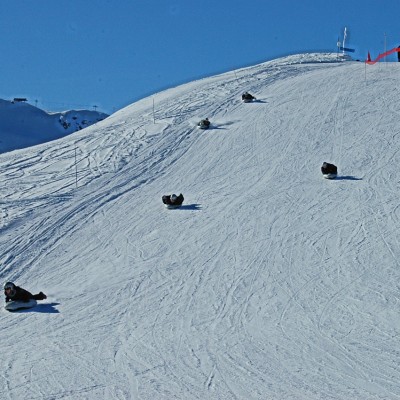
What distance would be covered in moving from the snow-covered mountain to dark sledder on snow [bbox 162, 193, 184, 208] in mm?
45379

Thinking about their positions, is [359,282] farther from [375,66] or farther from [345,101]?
[375,66]

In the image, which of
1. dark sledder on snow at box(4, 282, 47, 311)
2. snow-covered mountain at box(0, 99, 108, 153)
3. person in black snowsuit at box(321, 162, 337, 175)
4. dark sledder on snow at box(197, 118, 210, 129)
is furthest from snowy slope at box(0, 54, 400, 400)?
snow-covered mountain at box(0, 99, 108, 153)

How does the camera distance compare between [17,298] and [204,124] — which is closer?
[17,298]

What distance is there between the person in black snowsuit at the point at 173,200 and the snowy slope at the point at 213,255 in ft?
0.79

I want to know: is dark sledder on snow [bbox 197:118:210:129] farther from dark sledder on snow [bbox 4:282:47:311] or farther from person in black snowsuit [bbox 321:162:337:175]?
dark sledder on snow [bbox 4:282:47:311]

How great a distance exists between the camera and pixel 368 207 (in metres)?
19.5

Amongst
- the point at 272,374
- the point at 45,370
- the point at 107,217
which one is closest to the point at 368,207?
the point at 107,217

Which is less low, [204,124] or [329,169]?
[204,124]

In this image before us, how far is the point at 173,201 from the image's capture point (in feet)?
66.7

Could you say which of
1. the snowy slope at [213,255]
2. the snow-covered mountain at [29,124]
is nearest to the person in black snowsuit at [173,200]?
the snowy slope at [213,255]

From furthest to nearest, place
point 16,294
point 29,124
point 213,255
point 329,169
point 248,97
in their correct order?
point 29,124 → point 248,97 → point 329,169 → point 213,255 → point 16,294

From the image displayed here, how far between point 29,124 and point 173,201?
54.2 meters

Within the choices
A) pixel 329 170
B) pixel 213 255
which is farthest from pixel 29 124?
pixel 213 255

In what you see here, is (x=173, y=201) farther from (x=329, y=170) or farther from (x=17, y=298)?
(x=17, y=298)
